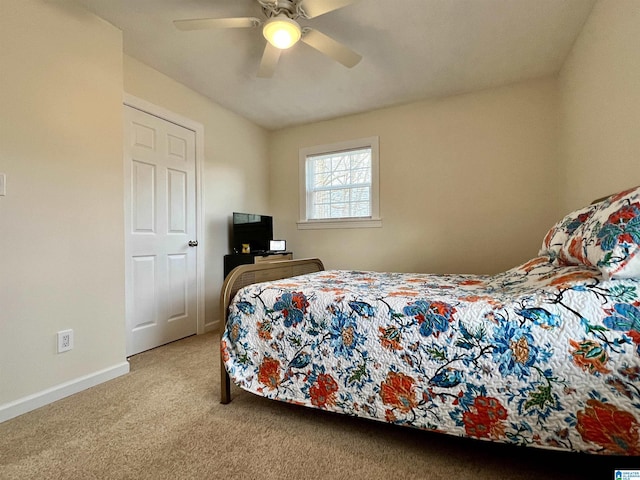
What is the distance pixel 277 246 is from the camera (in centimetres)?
374

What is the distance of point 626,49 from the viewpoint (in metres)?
1.68

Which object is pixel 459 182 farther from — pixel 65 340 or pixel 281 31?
pixel 65 340

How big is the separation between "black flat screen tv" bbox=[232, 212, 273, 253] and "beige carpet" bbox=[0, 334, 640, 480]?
1.85 m

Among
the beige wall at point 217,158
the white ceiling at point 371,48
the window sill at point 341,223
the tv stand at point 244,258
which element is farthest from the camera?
the window sill at point 341,223

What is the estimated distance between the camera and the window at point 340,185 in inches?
144

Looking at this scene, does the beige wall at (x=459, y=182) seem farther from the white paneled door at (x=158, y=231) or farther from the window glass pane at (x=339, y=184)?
Answer: the white paneled door at (x=158, y=231)

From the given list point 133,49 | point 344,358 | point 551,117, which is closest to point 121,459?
point 344,358

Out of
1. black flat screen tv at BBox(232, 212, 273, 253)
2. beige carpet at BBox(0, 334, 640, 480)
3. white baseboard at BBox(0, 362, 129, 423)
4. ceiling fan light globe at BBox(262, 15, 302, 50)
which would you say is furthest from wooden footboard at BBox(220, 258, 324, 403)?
ceiling fan light globe at BBox(262, 15, 302, 50)

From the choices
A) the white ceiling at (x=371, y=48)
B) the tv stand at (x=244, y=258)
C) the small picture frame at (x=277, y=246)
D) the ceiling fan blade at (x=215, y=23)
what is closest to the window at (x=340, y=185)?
the small picture frame at (x=277, y=246)

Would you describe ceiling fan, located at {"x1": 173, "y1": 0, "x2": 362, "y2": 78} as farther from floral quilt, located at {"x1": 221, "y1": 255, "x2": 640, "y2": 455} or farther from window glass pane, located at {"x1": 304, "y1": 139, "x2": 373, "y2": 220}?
window glass pane, located at {"x1": 304, "y1": 139, "x2": 373, "y2": 220}

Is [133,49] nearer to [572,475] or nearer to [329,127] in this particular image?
[329,127]

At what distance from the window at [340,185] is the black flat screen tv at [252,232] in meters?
0.49

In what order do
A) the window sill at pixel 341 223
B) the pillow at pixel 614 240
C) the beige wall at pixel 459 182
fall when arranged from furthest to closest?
the window sill at pixel 341 223, the beige wall at pixel 459 182, the pillow at pixel 614 240

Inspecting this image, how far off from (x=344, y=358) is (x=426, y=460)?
514mm
